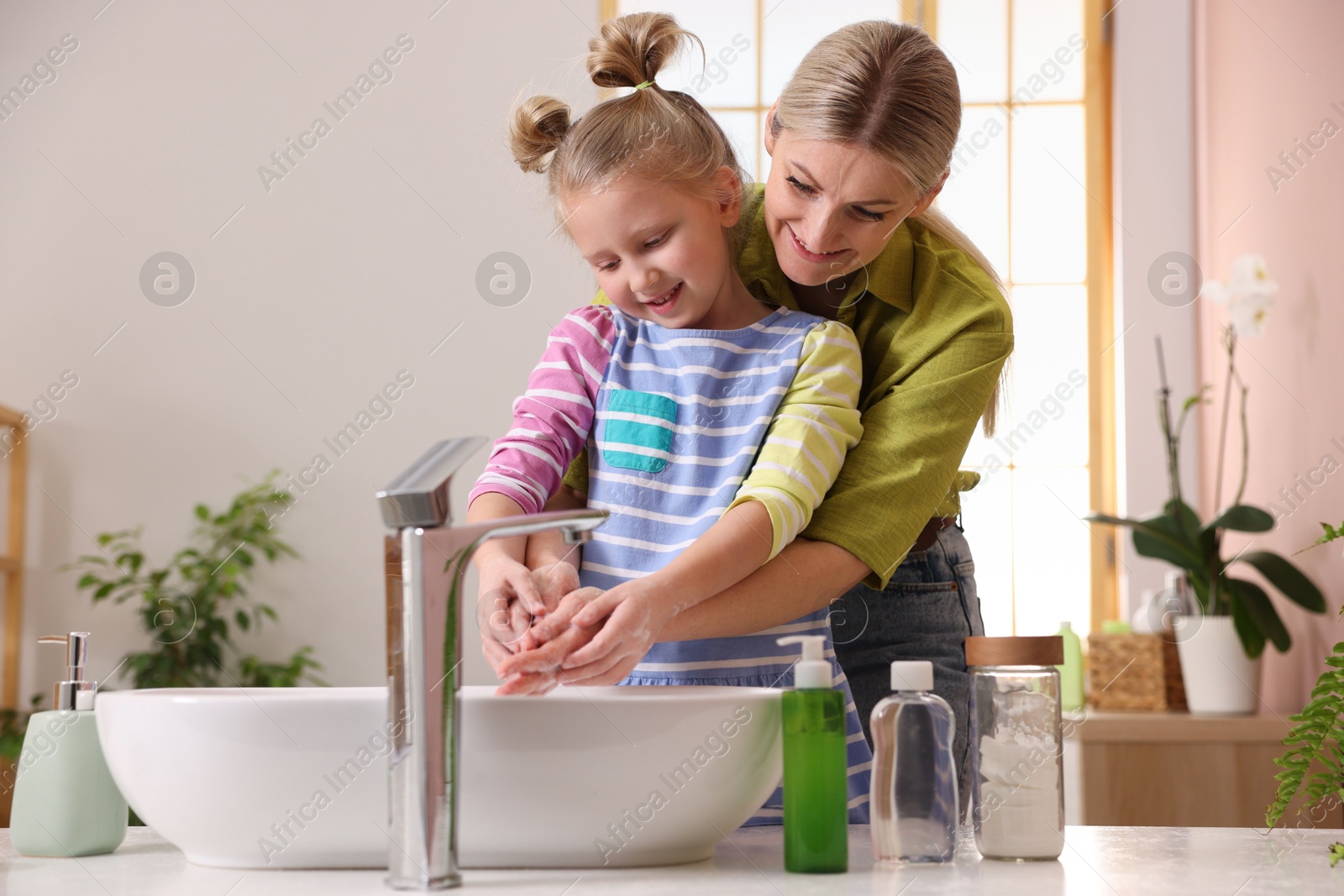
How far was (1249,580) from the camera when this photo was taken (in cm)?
244

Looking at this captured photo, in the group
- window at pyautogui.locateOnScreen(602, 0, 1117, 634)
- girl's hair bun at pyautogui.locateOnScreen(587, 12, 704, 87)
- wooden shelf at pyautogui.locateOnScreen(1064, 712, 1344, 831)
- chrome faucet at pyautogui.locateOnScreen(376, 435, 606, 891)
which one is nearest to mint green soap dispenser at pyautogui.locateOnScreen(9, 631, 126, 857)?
chrome faucet at pyautogui.locateOnScreen(376, 435, 606, 891)

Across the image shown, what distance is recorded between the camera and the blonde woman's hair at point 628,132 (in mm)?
955

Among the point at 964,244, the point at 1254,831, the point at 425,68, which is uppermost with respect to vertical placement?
the point at 425,68

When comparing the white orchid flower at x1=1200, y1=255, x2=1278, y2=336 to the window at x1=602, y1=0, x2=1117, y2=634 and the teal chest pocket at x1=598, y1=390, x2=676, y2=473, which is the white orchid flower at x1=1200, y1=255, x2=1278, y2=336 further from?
the teal chest pocket at x1=598, y1=390, x2=676, y2=473

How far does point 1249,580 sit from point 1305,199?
2.57 ft

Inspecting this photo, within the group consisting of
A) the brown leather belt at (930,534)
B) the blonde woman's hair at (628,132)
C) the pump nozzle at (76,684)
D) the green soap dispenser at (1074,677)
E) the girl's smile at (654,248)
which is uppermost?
the blonde woman's hair at (628,132)

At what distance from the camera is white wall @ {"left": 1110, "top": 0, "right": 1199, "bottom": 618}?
2826mm

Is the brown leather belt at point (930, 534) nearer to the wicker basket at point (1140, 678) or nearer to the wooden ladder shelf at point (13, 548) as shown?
the wicker basket at point (1140, 678)

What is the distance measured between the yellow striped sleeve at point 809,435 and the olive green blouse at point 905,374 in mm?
25

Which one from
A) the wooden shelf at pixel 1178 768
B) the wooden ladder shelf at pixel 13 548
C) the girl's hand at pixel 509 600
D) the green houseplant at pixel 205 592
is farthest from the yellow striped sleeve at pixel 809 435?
the wooden ladder shelf at pixel 13 548

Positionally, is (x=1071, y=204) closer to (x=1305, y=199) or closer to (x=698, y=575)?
(x=1305, y=199)

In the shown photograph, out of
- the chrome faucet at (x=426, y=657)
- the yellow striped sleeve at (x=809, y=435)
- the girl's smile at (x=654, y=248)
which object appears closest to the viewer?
the chrome faucet at (x=426, y=657)

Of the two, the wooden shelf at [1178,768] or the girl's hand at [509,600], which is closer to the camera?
the girl's hand at [509,600]

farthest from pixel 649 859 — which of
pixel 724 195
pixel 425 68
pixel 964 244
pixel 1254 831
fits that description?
pixel 425 68
